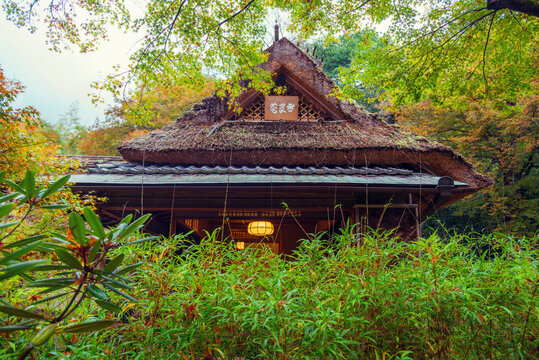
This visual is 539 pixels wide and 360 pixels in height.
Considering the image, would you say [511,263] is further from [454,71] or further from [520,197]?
[520,197]

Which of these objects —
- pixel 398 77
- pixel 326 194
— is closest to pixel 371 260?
pixel 326 194

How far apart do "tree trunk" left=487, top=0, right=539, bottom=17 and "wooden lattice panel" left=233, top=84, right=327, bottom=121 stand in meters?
3.37

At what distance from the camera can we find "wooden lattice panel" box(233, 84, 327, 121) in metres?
5.90

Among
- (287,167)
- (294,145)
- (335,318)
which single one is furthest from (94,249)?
(294,145)

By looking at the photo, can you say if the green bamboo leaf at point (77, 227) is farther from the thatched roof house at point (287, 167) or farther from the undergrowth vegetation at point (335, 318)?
the thatched roof house at point (287, 167)

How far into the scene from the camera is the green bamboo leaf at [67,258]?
90 cm

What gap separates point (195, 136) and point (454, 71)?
4.78 meters

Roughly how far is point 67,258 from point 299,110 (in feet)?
18.6

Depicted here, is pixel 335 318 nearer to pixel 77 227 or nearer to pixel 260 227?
pixel 77 227

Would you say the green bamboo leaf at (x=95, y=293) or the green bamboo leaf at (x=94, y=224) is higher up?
the green bamboo leaf at (x=94, y=224)

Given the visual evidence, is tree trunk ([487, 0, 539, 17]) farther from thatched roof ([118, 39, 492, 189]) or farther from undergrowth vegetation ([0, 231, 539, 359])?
undergrowth vegetation ([0, 231, 539, 359])

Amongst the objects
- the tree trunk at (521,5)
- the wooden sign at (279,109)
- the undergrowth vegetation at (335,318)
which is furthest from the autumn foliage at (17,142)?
the tree trunk at (521,5)

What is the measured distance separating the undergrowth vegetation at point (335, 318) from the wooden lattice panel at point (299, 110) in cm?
471

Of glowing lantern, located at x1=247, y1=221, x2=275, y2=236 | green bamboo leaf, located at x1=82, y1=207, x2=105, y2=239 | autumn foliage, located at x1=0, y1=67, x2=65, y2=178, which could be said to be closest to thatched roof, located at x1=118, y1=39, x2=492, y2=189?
glowing lantern, located at x1=247, y1=221, x2=275, y2=236
